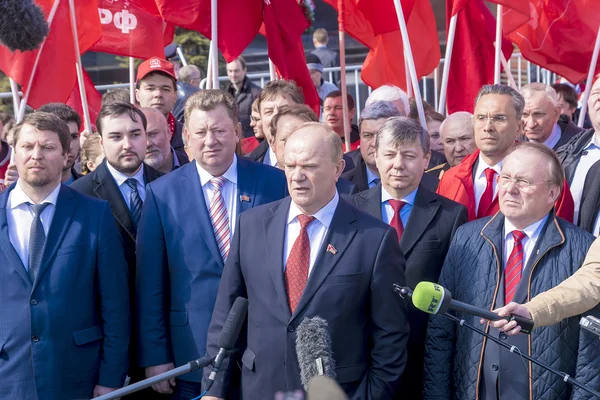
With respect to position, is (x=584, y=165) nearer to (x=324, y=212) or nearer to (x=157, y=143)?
(x=324, y=212)

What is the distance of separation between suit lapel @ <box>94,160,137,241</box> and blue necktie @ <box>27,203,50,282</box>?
741 millimetres

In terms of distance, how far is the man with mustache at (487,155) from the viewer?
6.04m

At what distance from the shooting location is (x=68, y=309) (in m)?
5.16

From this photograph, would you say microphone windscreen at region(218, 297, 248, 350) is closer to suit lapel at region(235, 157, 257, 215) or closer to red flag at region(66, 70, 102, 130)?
suit lapel at region(235, 157, 257, 215)

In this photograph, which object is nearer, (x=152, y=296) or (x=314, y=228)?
(x=314, y=228)

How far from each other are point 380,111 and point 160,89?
2523 millimetres

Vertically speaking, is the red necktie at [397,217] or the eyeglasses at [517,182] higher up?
the eyeglasses at [517,182]

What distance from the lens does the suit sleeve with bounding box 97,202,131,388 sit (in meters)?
5.27

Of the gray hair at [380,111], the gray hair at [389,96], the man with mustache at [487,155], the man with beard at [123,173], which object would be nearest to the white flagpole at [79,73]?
the man with beard at [123,173]

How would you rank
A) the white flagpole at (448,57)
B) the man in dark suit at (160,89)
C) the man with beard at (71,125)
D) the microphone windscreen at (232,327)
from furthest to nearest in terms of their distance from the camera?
the white flagpole at (448,57)
the man in dark suit at (160,89)
the man with beard at (71,125)
the microphone windscreen at (232,327)

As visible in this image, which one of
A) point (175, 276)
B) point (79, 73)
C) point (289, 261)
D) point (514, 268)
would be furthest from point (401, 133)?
point (79, 73)

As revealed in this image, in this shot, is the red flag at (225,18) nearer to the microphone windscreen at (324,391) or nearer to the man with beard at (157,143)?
the man with beard at (157,143)

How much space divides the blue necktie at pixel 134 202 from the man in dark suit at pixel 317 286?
48.3 inches

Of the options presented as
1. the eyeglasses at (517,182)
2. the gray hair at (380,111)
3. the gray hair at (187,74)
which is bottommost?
the eyeglasses at (517,182)
